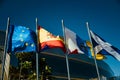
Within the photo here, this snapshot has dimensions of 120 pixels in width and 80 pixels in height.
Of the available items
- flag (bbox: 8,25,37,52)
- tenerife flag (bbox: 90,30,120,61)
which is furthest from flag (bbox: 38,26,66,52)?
tenerife flag (bbox: 90,30,120,61)

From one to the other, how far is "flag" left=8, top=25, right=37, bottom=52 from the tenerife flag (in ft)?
15.4

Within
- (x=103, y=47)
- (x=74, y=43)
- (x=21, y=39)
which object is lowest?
(x=103, y=47)

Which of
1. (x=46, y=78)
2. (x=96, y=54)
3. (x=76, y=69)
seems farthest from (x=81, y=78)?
(x=96, y=54)

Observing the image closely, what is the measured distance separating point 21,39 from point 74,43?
378 centimetres

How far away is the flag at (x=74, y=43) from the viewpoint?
54.1 feet

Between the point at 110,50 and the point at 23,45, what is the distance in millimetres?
6327

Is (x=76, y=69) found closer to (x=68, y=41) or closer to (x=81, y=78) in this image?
(x=81, y=78)

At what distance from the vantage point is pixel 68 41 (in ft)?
55.5

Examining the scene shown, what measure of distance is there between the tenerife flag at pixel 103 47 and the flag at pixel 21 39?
4.69 meters

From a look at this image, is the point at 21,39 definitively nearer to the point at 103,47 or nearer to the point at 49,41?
the point at 49,41

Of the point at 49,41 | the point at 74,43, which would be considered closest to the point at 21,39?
the point at 49,41

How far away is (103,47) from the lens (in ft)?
57.1

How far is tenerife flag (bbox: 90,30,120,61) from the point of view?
668 inches

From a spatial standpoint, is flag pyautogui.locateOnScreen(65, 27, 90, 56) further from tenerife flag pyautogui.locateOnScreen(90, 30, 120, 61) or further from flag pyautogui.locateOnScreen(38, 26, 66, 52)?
tenerife flag pyautogui.locateOnScreen(90, 30, 120, 61)
